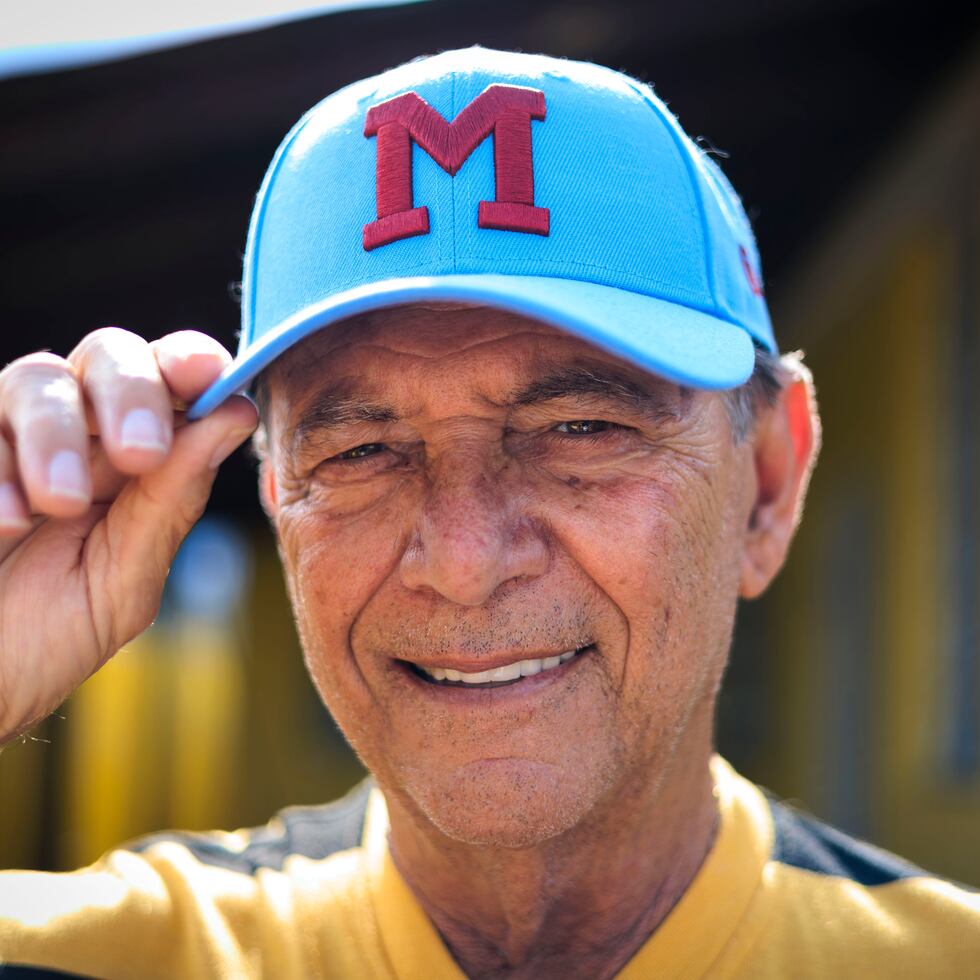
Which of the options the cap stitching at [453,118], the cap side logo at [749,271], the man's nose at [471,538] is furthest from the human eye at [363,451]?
the cap side logo at [749,271]

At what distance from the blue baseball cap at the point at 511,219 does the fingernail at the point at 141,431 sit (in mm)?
140

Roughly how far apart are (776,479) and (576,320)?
720 millimetres

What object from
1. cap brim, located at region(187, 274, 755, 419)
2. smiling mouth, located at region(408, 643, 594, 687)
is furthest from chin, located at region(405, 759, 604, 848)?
cap brim, located at region(187, 274, 755, 419)

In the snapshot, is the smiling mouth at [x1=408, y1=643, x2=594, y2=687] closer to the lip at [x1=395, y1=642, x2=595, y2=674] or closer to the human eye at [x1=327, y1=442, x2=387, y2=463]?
the lip at [x1=395, y1=642, x2=595, y2=674]

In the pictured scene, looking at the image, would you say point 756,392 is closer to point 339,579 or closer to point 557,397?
point 557,397

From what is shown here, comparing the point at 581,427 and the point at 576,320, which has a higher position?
the point at 576,320

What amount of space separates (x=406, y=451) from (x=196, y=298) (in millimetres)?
5098

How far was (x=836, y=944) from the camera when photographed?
5.65 feet

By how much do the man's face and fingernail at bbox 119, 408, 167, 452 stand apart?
325 mm

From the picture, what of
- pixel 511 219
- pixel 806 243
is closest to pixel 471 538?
pixel 511 219

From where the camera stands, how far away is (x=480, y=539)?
1.60 meters

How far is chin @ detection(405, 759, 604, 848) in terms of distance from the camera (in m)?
1.62

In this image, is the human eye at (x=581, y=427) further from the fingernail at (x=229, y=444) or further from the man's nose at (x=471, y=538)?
the fingernail at (x=229, y=444)

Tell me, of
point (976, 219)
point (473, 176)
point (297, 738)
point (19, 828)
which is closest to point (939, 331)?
point (976, 219)
